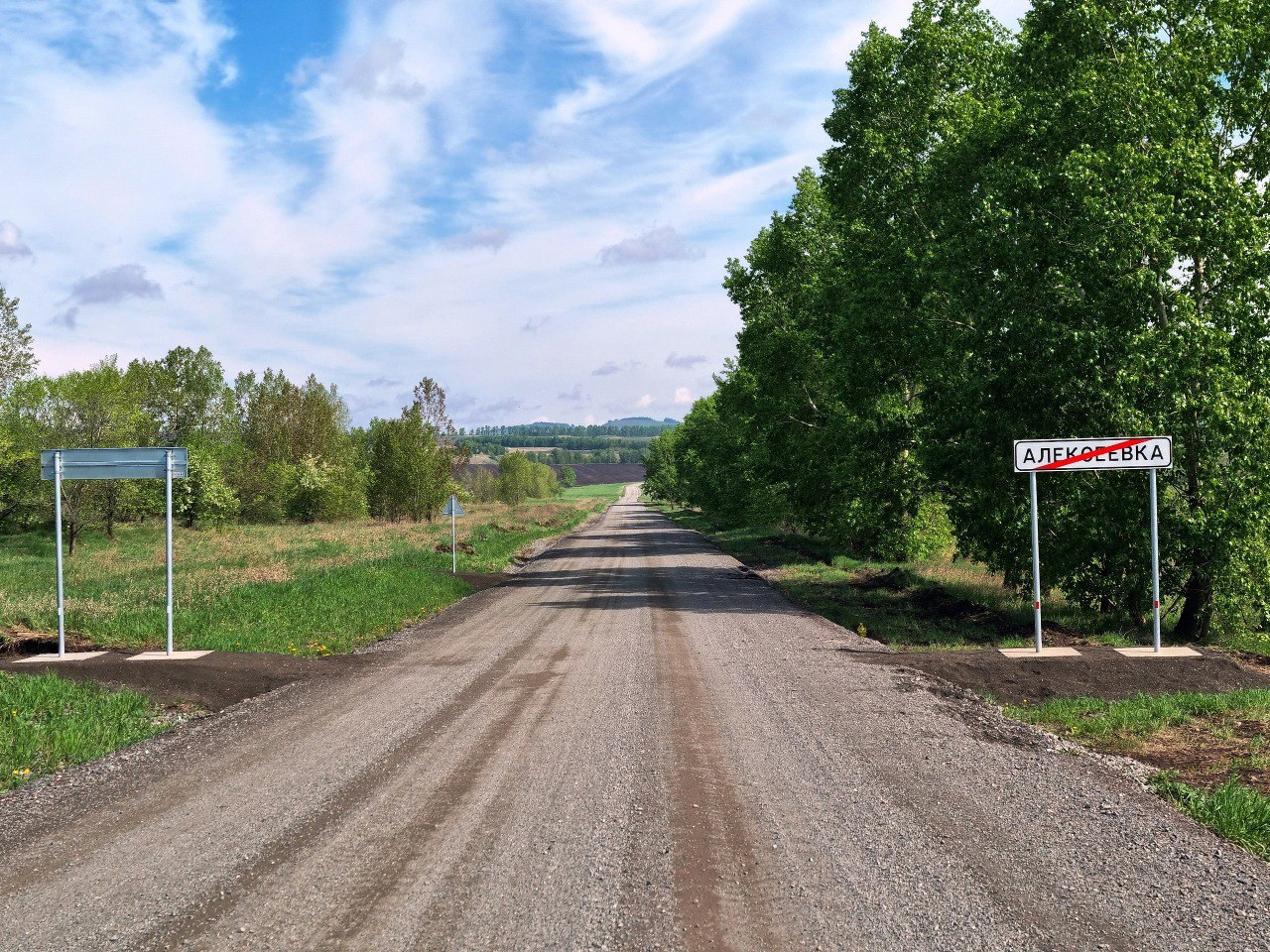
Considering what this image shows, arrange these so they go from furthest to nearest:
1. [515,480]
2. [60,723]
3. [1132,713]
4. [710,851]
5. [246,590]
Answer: [515,480]
[246,590]
[1132,713]
[60,723]
[710,851]

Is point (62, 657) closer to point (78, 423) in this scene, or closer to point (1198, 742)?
point (1198, 742)

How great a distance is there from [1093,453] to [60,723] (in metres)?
13.8

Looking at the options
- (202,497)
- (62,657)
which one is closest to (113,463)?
(62,657)

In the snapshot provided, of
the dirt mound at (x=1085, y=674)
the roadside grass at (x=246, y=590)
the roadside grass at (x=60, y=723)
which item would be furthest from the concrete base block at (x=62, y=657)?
the dirt mound at (x=1085, y=674)

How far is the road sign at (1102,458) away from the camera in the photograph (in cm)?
1207

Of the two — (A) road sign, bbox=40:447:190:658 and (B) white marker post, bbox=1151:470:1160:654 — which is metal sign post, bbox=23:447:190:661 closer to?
(A) road sign, bbox=40:447:190:658

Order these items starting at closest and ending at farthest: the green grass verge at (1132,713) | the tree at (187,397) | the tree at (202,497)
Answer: the green grass verge at (1132,713)
the tree at (202,497)
the tree at (187,397)

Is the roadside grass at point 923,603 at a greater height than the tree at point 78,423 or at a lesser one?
lesser

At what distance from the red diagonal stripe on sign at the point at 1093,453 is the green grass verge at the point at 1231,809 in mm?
6899

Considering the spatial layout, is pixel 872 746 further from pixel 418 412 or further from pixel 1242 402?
pixel 418 412

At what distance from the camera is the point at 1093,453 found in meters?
12.5

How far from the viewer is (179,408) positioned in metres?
62.1

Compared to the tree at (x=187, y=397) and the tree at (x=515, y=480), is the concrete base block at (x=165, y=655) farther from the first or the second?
the tree at (x=515, y=480)

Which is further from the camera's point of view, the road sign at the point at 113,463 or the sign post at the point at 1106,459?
the sign post at the point at 1106,459
